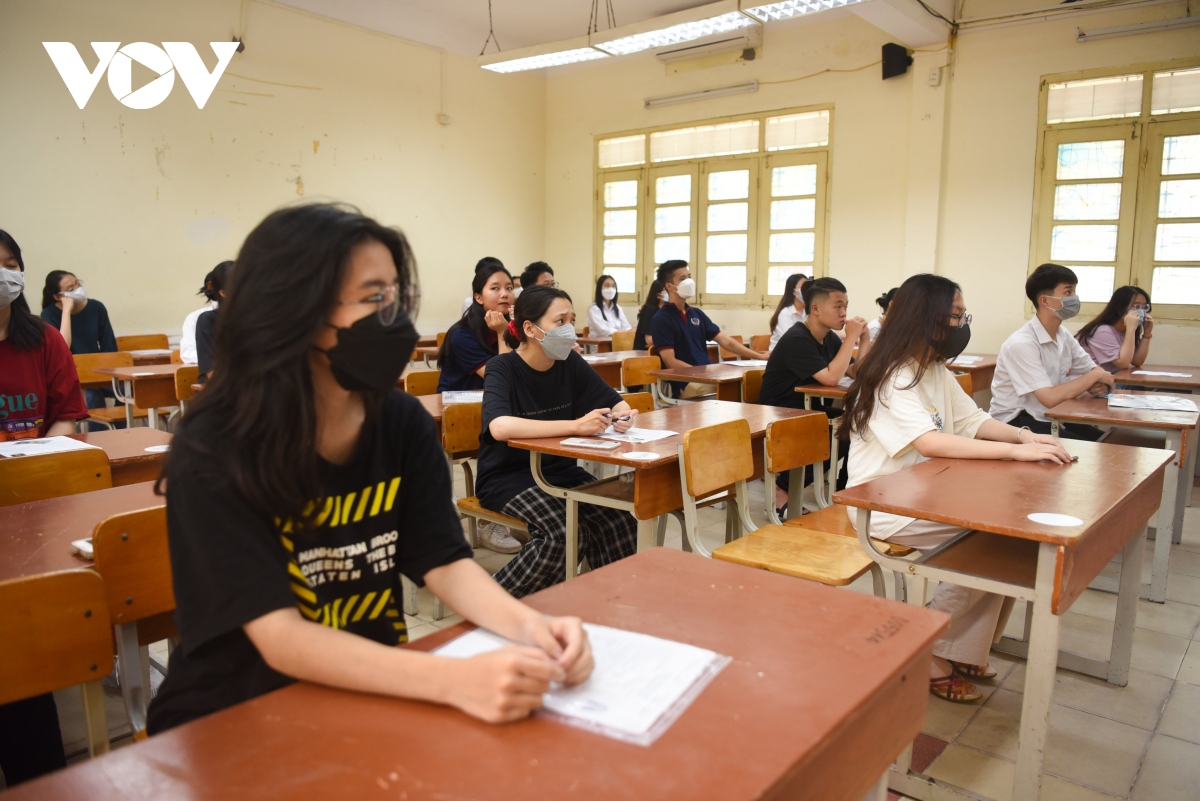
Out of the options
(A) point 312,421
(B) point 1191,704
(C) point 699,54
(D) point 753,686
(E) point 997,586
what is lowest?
(B) point 1191,704

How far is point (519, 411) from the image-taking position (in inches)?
108

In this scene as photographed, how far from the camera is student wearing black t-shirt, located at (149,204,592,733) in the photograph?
3.01 ft

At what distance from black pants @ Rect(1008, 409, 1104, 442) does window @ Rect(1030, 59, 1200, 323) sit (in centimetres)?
294

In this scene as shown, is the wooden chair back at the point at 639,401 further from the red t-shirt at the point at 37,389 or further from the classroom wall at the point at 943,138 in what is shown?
the classroom wall at the point at 943,138

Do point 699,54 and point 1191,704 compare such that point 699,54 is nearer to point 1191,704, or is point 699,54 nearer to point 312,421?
point 1191,704

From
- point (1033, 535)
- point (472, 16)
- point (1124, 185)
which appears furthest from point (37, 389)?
point (1124, 185)

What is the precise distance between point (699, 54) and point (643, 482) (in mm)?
6741

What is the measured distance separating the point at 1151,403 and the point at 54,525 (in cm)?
392

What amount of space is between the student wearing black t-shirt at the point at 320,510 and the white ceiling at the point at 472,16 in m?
6.94

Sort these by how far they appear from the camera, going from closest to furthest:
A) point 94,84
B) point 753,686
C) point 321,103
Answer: point 753,686 < point 94,84 < point 321,103

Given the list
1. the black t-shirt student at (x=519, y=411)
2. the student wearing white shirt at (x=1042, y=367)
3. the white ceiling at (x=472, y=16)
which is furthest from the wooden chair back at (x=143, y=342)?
the student wearing white shirt at (x=1042, y=367)

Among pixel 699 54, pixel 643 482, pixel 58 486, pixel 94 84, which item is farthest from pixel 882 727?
pixel 699 54

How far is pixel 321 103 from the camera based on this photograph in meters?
7.16

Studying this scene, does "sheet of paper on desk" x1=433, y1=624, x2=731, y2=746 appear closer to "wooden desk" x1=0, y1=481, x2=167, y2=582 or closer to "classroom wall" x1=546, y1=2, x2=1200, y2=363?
"wooden desk" x1=0, y1=481, x2=167, y2=582
